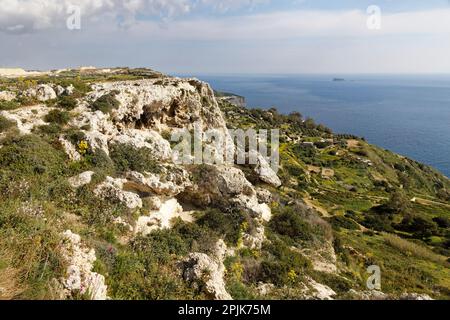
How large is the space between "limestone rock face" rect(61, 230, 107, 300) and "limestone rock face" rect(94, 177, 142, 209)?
15.6 feet

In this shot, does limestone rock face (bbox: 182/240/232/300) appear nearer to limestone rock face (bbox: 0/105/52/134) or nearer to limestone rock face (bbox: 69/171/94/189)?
limestone rock face (bbox: 69/171/94/189)

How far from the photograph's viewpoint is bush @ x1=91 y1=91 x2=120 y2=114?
2178 cm

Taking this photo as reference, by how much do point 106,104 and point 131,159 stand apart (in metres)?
5.38

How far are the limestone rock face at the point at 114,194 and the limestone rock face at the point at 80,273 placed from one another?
15.6 ft

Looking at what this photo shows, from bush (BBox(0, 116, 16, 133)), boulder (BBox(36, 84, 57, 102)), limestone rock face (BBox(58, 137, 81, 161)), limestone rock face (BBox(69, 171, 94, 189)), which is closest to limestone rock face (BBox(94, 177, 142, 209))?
limestone rock face (BBox(69, 171, 94, 189))

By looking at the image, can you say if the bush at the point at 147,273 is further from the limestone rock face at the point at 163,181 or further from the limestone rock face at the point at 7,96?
the limestone rock face at the point at 7,96

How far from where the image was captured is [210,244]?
53.8 feet

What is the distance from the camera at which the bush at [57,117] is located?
63.5 ft

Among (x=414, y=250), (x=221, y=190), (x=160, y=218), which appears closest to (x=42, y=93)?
(x=160, y=218)

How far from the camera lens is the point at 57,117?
64.0ft

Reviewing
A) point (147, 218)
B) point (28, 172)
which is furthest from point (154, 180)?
point (28, 172)

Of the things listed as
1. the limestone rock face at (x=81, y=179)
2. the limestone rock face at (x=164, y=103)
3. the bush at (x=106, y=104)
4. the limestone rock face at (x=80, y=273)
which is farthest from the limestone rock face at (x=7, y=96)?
the limestone rock face at (x=80, y=273)

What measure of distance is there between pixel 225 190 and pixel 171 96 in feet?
35.0
